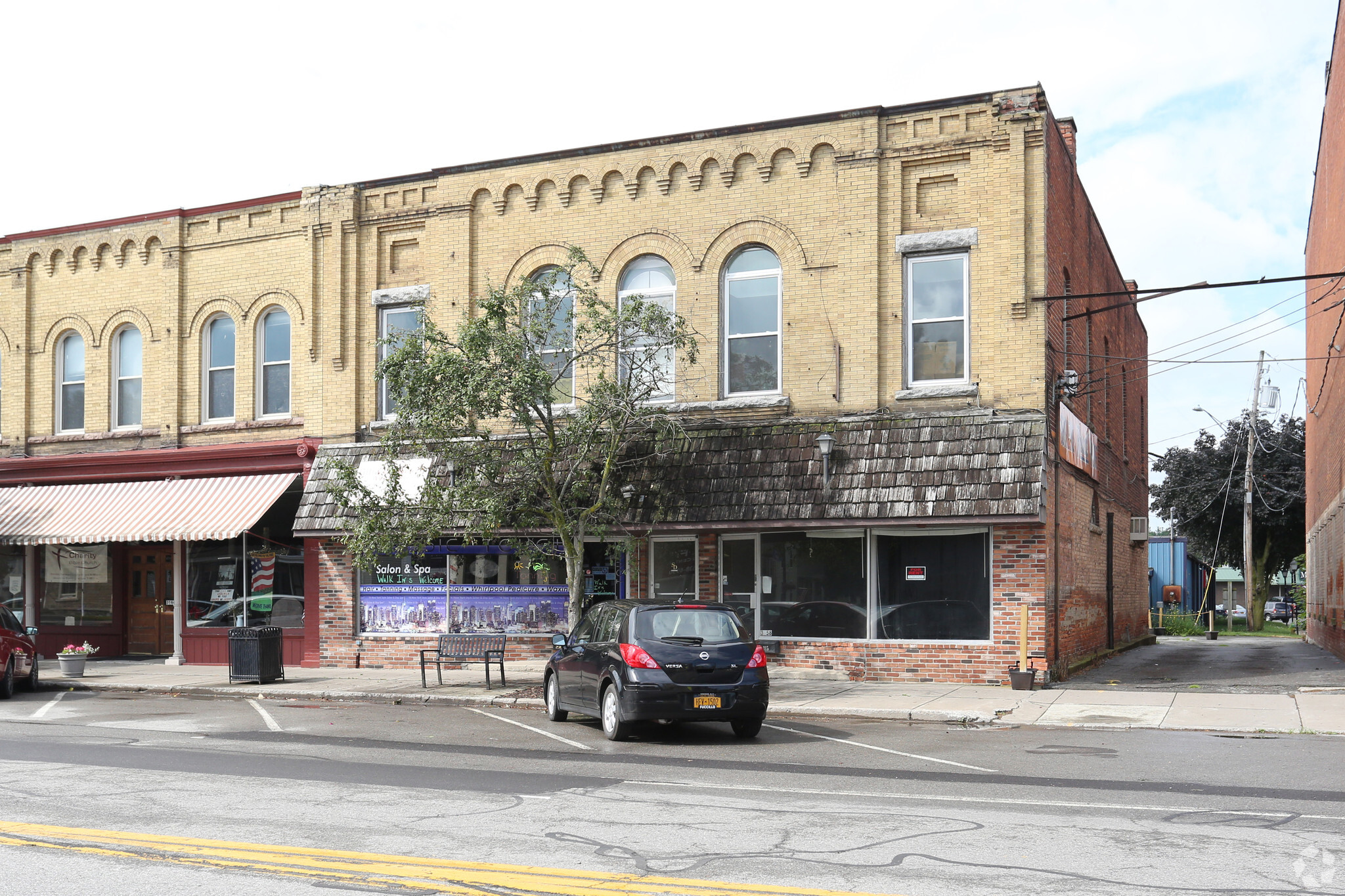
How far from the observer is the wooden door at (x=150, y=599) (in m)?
24.6

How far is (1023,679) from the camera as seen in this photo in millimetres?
17484

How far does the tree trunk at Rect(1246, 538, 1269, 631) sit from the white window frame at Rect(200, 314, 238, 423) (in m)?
37.0

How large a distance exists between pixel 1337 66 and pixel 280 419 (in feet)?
78.1

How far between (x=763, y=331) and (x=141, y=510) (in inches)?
466

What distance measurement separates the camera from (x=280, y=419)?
23141 mm

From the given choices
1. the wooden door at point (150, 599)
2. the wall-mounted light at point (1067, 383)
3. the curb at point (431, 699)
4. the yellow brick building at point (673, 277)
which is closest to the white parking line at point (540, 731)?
the curb at point (431, 699)

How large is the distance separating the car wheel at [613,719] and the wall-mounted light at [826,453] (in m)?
6.27

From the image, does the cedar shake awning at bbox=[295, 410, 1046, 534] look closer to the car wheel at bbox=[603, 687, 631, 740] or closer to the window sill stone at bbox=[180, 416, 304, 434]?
the window sill stone at bbox=[180, 416, 304, 434]

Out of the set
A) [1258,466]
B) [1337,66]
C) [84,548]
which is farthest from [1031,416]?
[1258,466]

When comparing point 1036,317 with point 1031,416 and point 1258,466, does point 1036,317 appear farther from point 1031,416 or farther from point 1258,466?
point 1258,466

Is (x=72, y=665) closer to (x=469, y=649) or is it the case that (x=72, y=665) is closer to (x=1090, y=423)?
(x=469, y=649)

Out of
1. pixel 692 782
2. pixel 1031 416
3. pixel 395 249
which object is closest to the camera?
pixel 692 782

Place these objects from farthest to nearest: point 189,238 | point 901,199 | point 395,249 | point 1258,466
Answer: point 1258,466 → point 189,238 → point 395,249 → point 901,199

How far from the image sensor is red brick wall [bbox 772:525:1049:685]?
17.8 m
